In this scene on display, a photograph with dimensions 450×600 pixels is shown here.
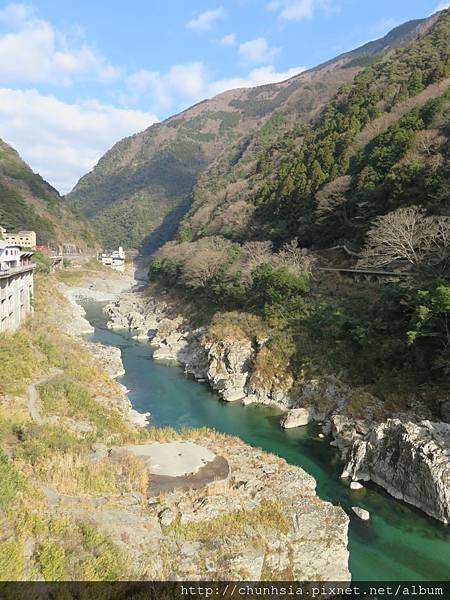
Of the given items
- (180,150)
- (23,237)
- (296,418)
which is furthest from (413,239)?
(180,150)

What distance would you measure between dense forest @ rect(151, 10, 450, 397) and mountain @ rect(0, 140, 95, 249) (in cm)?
3645

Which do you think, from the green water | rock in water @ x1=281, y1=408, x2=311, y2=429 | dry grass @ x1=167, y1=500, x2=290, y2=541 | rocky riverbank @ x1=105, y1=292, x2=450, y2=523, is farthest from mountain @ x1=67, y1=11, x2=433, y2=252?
dry grass @ x1=167, y1=500, x2=290, y2=541

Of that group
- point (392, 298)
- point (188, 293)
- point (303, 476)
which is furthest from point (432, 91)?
point (303, 476)

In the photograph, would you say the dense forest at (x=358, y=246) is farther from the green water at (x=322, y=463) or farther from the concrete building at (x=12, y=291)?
the concrete building at (x=12, y=291)

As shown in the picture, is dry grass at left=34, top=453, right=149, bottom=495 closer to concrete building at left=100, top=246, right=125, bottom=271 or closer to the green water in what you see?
the green water

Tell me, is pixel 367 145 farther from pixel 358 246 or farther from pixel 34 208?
pixel 34 208

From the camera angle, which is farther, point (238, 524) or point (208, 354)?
point (208, 354)

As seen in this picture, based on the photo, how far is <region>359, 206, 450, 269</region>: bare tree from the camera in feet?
66.4

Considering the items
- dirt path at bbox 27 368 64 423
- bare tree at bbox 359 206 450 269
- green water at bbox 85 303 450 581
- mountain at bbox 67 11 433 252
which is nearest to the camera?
green water at bbox 85 303 450 581

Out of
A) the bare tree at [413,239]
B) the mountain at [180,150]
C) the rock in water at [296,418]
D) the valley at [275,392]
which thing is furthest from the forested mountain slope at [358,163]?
the mountain at [180,150]

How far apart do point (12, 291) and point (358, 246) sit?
2245cm

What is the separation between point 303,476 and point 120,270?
76506 mm

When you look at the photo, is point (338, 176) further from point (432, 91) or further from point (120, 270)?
point (120, 270)

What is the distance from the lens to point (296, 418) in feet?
63.0
